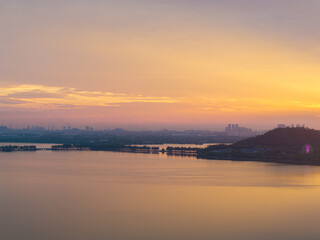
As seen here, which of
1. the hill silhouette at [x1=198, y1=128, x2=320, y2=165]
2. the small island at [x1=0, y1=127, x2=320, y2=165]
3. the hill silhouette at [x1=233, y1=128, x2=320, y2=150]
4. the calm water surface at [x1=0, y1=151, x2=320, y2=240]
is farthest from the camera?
the hill silhouette at [x1=233, y1=128, x2=320, y2=150]

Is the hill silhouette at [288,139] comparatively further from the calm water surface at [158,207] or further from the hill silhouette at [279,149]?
the calm water surface at [158,207]

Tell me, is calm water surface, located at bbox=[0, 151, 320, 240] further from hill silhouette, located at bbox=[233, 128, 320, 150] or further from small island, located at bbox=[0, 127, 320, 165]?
hill silhouette, located at bbox=[233, 128, 320, 150]

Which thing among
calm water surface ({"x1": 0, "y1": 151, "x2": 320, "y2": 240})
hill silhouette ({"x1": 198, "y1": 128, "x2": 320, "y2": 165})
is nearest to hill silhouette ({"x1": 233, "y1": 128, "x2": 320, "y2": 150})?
hill silhouette ({"x1": 198, "y1": 128, "x2": 320, "y2": 165})

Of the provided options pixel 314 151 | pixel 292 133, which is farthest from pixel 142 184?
pixel 292 133

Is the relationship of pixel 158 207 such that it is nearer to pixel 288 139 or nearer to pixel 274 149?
pixel 274 149

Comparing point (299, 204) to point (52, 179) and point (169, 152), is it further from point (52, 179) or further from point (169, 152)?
point (169, 152)

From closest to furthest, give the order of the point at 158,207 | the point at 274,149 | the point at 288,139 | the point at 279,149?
the point at 158,207 < the point at 279,149 < the point at 274,149 < the point at 288,139

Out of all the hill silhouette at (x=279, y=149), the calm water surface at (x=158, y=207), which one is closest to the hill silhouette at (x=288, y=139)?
the hill silhouette at (x=279, y=149)

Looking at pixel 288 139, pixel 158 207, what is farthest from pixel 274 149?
pixel 158 207
